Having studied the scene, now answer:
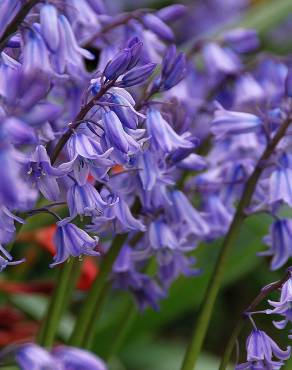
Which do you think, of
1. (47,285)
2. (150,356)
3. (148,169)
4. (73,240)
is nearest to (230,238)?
(148,169)

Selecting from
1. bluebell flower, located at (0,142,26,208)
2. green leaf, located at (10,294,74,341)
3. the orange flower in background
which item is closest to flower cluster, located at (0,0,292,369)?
bluebell flower, located at (0,142,26,208)

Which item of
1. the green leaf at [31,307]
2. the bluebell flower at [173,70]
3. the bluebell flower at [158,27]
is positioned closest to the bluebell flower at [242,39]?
the bluebell flower at [158,27]

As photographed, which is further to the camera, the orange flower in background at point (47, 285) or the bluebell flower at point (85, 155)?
the orange flower in background at point (47, 285)

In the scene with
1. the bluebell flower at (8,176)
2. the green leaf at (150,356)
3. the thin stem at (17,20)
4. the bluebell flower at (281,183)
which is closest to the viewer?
the bluebell flower at (8,176)

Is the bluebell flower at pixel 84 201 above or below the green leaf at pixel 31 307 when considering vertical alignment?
above

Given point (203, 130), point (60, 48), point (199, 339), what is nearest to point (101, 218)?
point (60, 48)

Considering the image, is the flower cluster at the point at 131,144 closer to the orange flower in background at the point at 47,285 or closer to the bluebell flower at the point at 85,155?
the bluebell flower at the point at 85,155

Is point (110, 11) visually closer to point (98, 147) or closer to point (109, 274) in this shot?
point (109, 274)

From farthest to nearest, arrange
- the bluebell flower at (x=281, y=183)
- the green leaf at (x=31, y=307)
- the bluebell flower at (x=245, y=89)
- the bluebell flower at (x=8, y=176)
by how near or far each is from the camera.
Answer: the green leaf at (x=31, y=307), the bluebell flower at (x=245, y=89), the bluebell flower at (x=281, y=183), the bluebell flower at (x=8, y=176)
